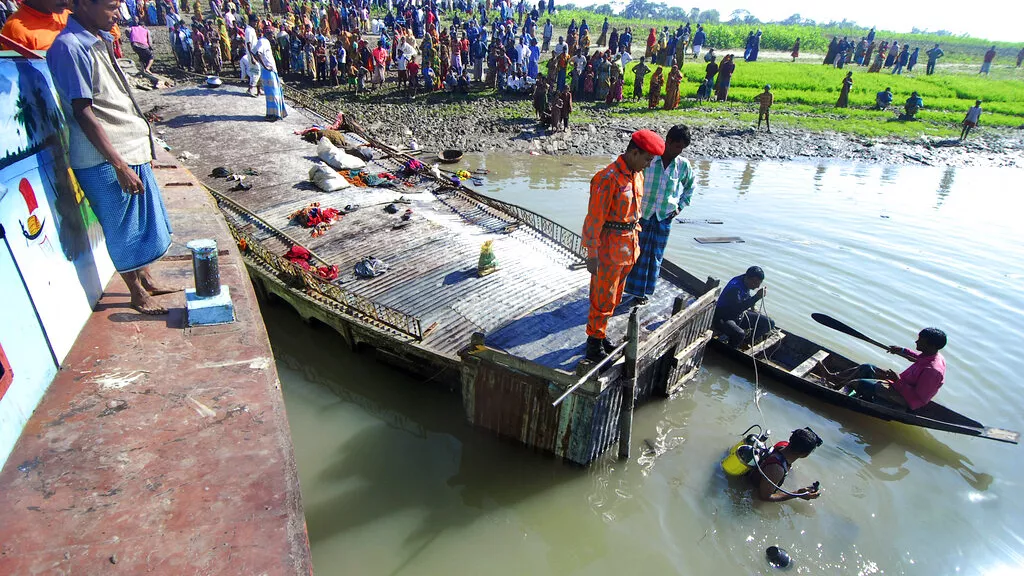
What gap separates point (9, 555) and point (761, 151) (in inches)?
997

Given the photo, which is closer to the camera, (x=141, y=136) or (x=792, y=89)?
(x=141, y=136)

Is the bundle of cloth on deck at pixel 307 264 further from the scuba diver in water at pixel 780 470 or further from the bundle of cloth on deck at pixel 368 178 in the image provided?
the scuba diver in water at pixel 780 470

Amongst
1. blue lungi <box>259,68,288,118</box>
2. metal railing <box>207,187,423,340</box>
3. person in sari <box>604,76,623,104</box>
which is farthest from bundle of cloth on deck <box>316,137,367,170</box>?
person in sari <box>604,76,623,104</box>

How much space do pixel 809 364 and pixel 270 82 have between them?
1580 cm

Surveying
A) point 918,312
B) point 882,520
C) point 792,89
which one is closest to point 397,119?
point 918,312

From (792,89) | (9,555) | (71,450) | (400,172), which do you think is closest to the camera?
(9,555)

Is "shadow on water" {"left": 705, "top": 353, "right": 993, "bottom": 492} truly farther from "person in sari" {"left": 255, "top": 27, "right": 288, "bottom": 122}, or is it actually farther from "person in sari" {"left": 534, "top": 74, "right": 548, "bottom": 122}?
"person in sari" {"left": 534, "top": 74, "right": 548, "bottom": 122}

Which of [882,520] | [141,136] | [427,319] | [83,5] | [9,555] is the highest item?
[83,5]

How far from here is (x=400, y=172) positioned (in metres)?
13.3

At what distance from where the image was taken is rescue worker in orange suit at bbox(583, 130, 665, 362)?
5277 mm

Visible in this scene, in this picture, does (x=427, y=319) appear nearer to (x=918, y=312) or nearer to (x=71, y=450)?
(x=71, y=450)

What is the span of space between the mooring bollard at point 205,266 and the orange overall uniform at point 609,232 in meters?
3.37

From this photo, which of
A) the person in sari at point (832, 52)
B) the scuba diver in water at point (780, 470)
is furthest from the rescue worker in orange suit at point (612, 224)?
the person in sari at point (832, 52)

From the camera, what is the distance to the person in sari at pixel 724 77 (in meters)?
27.0
